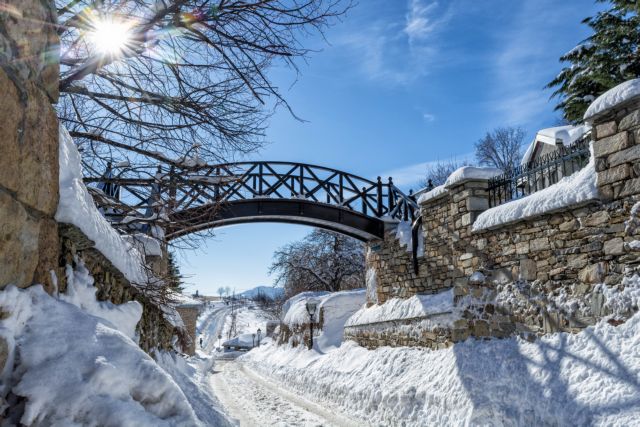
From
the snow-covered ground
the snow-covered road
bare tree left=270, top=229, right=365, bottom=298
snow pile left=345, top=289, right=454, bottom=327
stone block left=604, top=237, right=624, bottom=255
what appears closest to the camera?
the snow-covered ground

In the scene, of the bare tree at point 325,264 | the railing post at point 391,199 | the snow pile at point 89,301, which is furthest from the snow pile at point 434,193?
the bare tree at point 325,264

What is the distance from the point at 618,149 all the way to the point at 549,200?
4.58ft

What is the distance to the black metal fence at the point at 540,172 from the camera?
27.9ft

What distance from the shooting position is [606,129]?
7.13 meters

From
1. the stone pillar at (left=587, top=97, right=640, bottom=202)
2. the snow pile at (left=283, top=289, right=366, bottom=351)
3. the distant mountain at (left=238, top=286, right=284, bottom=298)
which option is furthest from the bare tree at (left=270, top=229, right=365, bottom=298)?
the stone pillar at (left=587, top=97, right=640, bottom=202)

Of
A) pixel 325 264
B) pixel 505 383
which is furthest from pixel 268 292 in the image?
pixel 505 383

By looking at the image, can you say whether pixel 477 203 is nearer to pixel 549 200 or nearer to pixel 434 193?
pixel 434 193

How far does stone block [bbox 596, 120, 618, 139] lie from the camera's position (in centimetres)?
702

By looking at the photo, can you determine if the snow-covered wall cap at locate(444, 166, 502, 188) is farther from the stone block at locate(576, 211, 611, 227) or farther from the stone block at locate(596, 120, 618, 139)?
the stone block at locate(596, 120, 618, 139)

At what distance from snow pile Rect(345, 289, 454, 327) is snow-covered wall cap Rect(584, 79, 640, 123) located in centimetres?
473

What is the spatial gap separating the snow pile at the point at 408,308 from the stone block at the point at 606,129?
4538 millimetres

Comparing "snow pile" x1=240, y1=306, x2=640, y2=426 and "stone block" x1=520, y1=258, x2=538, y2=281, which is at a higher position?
"stone block" x1=520, y1=258, x2=538, y2=281

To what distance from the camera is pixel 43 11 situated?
2.59 m

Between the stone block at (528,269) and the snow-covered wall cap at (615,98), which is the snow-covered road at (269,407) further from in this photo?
the snow-covered wall cap at (615,98)
